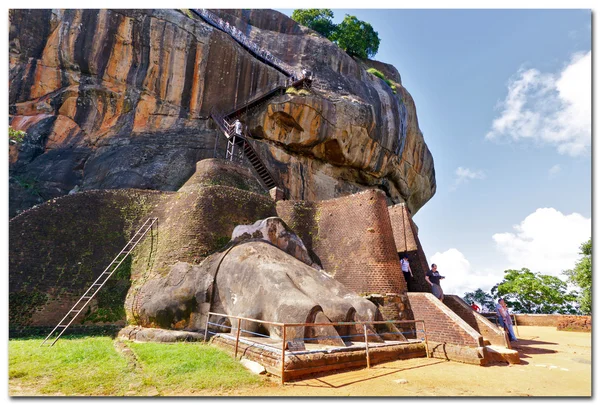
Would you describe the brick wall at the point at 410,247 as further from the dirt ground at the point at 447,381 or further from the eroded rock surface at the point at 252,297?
the dirt ground at the point at 447,381

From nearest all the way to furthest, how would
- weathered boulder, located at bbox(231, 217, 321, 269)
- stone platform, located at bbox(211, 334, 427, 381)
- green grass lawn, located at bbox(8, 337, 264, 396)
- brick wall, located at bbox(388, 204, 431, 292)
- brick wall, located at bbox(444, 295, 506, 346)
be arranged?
green grass lawn, located at bbox(8, 337, 264, 396) → stone platform, located at bbox(211, 334, 427, 381) → brick wall, located at bbox(444, 295, 506, 346) → weathered boulder, located at bbox(231, 217, 321, 269) → brick wall, located at bbox(388, 204, 431, 292)

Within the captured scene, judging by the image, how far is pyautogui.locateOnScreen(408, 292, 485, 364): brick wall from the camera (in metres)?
8.00

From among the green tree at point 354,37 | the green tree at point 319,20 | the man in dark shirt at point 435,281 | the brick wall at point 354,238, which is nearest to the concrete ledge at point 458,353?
the brick wall at point 354,238

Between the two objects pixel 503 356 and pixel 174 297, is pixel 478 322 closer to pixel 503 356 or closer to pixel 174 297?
pixel 503 356

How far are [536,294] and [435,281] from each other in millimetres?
20236

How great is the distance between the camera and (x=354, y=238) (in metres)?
12.8

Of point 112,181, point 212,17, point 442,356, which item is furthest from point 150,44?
point 442,356

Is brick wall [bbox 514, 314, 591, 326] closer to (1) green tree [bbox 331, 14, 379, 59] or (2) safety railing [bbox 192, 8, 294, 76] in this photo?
(2) safety railing [bbox 192, 8, 294, 76]

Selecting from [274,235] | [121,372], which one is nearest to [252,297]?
[121,372]

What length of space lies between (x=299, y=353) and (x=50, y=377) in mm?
3904

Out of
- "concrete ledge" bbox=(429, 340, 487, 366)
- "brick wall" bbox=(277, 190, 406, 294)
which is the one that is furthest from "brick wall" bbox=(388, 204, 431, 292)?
"concrete ledge" bbox=(429, 340, 487, 366)

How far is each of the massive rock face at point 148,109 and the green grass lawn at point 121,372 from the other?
1357 centimetres

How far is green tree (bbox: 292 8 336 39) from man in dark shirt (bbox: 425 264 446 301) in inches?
1313

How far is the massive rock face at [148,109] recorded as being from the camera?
20078 millimetres
